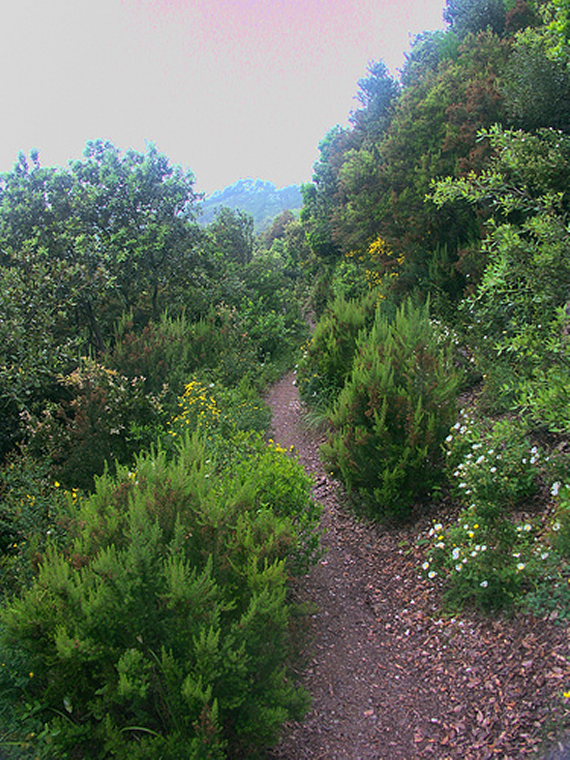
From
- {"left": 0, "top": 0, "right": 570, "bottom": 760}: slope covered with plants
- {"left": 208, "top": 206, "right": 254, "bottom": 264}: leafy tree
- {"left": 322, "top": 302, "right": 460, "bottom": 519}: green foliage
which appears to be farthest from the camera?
{"left": 208, "top": 206, "right": 254, "bottom": 264}: leafy tree

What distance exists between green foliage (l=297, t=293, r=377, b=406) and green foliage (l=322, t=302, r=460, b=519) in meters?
2.50

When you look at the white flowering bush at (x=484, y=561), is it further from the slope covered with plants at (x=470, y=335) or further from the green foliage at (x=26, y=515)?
the green foliage at (x=26, y=515)

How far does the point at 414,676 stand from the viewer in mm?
3689

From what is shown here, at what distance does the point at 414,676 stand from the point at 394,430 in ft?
7.79

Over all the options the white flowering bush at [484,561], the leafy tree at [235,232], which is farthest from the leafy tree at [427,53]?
the white flowering bush at [484,561]

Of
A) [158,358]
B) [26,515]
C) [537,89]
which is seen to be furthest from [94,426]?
[537,89]

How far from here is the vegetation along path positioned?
9.79 feet

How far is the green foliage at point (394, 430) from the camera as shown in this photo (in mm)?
5203

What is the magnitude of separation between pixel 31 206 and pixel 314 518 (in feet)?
32.1

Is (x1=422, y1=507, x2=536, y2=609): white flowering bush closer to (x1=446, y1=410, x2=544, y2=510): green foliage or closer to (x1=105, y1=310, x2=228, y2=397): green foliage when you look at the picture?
(x1=446, y1=410, x2=544, y2=510): green foliage

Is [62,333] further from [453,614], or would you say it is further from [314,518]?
[453,614]

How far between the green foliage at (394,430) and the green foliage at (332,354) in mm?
2504

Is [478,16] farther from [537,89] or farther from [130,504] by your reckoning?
[130,504]

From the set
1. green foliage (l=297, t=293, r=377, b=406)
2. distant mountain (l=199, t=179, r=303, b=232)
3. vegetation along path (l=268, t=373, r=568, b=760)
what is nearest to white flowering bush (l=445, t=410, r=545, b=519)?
vegetation along path (l=268, t=373, r=568, b=760)
